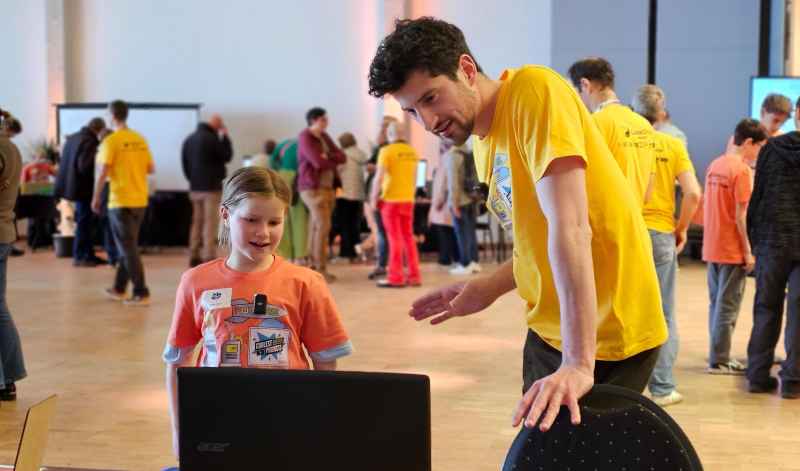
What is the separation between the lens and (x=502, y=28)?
1395cm

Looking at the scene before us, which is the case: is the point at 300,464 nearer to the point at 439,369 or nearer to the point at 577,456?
the point at 577,456

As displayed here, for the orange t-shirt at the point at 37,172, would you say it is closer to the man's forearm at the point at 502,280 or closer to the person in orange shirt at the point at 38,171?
the person in orange shirt at the point at 38,171

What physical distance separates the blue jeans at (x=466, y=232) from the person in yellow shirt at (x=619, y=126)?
5.93m

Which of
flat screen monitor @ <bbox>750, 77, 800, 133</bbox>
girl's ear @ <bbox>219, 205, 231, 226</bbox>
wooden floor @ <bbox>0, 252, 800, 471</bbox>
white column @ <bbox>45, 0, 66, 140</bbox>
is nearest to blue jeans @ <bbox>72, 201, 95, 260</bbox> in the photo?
wooden floor @ <bbox>0, 252, 800, 471</bbox>

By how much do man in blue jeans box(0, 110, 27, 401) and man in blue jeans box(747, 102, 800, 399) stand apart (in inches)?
136

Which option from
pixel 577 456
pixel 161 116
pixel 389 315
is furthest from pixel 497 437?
pixel 161 116

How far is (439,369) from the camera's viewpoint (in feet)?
18.7

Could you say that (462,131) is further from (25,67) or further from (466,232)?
(25,67)

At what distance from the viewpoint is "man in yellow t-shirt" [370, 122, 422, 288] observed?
9273 mm

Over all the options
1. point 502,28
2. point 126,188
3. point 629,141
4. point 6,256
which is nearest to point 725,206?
point 629,141

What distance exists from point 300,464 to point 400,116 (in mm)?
12629

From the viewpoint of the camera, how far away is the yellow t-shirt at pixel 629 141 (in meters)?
4.33

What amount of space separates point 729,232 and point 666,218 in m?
0.94

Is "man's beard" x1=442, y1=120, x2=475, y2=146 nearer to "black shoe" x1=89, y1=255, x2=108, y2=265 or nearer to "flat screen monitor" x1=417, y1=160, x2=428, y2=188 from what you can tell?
"black shoe" x1=89, y1=255, x2=108, y2=265
